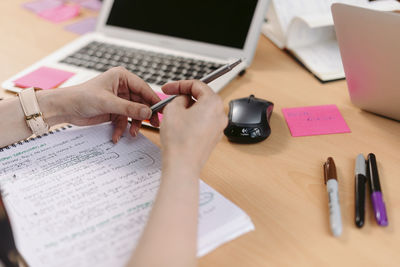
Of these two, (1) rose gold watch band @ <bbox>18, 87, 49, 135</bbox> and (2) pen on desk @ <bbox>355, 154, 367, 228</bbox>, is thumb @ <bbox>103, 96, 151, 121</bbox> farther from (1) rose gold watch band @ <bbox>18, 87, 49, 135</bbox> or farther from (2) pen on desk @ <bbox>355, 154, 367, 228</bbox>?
(2) pen on desk @ <bbox>355, 154, 367, 228</bbox>

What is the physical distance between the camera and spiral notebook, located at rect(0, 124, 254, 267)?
0.47 m

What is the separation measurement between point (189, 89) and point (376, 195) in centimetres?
32

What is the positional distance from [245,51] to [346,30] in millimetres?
286

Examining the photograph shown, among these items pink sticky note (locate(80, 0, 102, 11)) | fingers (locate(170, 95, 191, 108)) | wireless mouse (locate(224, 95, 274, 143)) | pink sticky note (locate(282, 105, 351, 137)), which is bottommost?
pink sticky note (locate(282, 105, 351, 137))

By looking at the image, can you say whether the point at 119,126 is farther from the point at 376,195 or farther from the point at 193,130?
the point at 376,195

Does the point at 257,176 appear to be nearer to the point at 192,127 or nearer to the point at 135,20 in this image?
the point at 192,127

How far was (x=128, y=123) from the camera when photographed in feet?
2.35

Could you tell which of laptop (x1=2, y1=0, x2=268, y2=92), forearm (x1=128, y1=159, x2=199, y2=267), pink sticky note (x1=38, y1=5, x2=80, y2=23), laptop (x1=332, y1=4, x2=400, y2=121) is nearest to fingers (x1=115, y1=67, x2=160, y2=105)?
laptop (x1=2, y1=0, x2=268, y2=92)

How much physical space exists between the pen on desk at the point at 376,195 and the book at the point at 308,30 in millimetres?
370

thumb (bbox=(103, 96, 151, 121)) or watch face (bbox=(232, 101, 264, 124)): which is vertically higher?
thumb (bbox=(103, 96, 151, 121))

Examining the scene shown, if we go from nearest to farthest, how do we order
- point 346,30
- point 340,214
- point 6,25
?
point 340,214 → point 346,30 → point 6,25

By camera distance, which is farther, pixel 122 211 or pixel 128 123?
pixel 128 123

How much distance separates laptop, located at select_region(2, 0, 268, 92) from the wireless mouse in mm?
144

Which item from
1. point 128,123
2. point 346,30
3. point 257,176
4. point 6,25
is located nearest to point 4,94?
point 128,123
